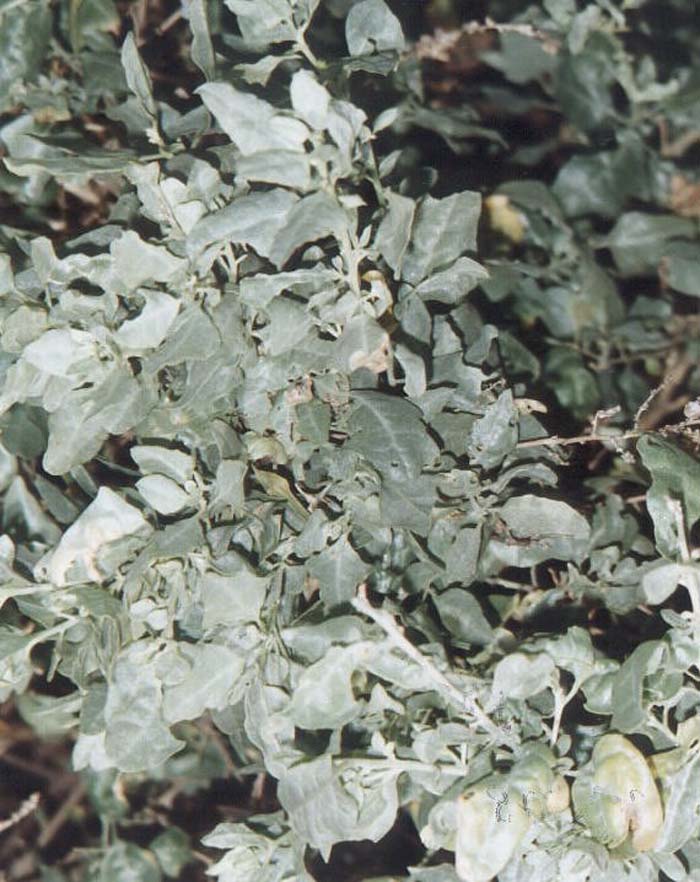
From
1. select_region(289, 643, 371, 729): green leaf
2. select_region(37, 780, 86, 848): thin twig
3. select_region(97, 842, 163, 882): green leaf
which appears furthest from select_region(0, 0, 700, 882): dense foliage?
select_region(37, 780, 86, 848): thin twig

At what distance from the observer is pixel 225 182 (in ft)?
3.44

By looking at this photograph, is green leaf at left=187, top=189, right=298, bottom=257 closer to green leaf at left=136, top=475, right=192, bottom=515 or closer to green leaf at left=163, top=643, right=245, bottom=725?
green leaf at left=136, top=475, right=192, bottom=515

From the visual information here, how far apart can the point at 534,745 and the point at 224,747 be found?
1.78ft

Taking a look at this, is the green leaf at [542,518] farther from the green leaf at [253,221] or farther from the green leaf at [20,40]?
the green leaf at [20,40]

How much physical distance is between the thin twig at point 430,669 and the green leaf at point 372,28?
0.51 metres

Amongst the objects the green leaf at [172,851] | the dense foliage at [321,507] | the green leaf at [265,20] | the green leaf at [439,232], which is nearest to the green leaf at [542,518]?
the dense foliage at [321,507]

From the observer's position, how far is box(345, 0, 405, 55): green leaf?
1.02 m

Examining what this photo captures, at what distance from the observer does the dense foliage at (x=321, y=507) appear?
97 cm

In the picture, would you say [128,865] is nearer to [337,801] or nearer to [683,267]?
[337,801]

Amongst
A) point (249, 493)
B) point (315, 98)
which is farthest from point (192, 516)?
point (315, 98)

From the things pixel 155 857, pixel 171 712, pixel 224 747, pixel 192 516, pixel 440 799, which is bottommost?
pixel 155 857

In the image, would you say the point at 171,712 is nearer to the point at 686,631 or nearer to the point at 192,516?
the point at 192,516

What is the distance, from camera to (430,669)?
3.20 ft

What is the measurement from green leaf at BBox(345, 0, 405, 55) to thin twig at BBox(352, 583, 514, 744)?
0.51 metres
